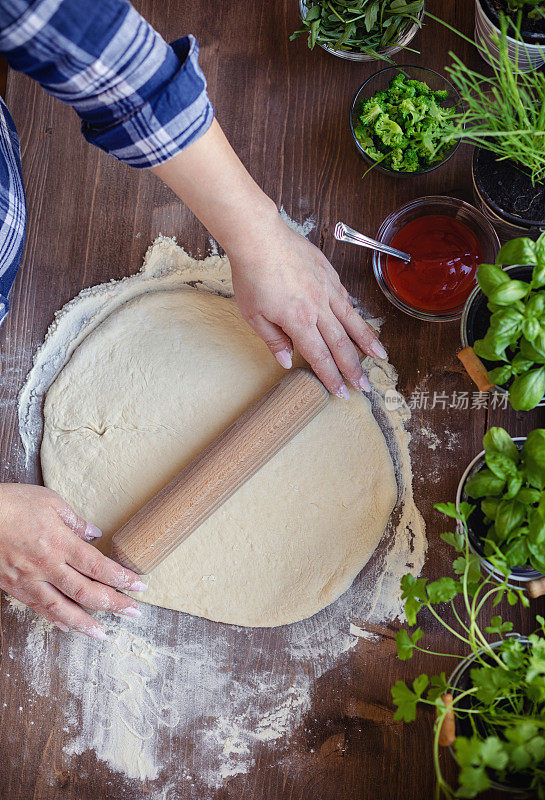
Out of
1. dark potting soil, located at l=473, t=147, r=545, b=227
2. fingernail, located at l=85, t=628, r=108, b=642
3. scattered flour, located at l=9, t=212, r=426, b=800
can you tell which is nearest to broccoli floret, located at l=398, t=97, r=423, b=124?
dark potting soil, located at l=473, t=147, r=545, b=227

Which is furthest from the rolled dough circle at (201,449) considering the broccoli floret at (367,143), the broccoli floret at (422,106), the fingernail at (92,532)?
the broccoli floret at (422,106)

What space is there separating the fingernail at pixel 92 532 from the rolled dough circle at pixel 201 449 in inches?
1.0

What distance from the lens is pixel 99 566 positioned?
117cm

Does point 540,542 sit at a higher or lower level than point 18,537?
higher

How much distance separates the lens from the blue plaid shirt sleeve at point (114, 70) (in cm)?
80

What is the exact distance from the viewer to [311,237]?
1257mm

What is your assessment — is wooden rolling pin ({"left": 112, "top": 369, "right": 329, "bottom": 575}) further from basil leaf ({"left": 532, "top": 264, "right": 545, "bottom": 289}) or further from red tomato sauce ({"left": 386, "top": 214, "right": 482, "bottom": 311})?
basil leaf ({"left": 532, "top": 264, "right": 545, "bottom": 289})

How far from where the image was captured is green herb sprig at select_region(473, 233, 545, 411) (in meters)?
0.86

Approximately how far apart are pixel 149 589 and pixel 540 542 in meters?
0.74

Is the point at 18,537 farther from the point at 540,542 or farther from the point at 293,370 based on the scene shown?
the point at 540,542

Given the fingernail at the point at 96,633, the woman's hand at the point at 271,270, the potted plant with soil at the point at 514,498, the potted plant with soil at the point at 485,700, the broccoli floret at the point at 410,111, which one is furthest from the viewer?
the fingernail at the point at 96,633

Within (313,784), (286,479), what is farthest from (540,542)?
(313,784)

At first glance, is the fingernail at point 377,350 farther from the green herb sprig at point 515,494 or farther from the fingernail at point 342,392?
the green herb sprig at point 515,494

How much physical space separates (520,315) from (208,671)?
893mm
